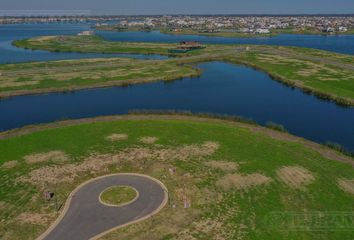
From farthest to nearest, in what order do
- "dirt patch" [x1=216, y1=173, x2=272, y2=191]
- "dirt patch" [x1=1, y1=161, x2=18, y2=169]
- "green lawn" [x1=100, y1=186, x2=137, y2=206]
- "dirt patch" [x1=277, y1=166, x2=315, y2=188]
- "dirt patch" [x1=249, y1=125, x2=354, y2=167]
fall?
"dirt patch" [x1=249, y1=125, x2=354, y2=167]
"dirt patch" [x1=1, y1=161, x2=18, y2=169]
"dirt patch" [x1=277, y1=166, x2=315, y2=188]
"dirt patch" [x1=216, y1=173, x2=272, y2=191]
"green lawn" [x1=100, y1=186, x2=137, y2=206]

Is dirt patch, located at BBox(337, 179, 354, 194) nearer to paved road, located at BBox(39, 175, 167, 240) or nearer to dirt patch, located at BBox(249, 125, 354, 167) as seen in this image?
dirt patch, located at BBox(249, 125, 354, 167)

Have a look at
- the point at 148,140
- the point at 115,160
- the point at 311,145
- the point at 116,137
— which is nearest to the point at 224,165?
the point at 148,140

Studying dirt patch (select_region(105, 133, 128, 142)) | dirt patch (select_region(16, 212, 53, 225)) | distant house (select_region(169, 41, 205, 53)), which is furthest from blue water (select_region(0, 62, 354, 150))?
distant house (select_region(169, 41, 205, 53))

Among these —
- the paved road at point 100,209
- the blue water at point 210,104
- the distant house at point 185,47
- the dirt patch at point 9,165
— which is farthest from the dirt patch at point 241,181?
the distant house at point 185,47

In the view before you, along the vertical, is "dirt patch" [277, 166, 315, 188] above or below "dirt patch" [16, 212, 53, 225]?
above

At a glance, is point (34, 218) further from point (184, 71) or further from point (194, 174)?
point (184, 71)

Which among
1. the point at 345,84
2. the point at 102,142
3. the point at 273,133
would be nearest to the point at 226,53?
the point at 345,84

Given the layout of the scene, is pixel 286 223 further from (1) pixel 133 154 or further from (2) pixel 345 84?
(2) pixel 345 84
